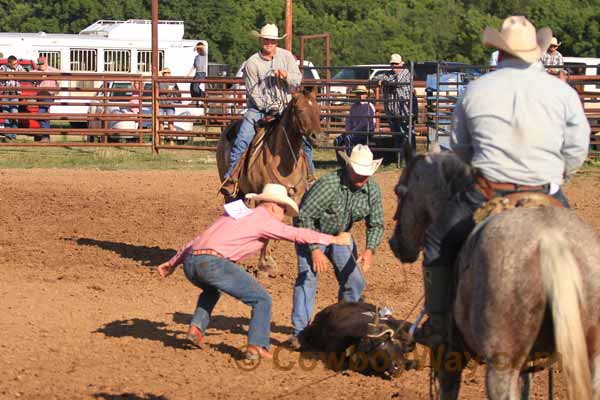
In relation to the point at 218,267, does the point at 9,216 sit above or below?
below

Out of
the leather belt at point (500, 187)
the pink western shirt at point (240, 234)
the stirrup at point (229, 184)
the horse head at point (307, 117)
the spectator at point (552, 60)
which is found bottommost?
the stirrup at point (229, 184)

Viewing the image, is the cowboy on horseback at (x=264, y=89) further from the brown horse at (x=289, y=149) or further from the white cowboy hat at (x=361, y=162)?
the white cowboy hat at (x=361, y=162)

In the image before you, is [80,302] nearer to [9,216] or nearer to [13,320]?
[13,320]

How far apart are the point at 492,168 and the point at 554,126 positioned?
1.19 feet

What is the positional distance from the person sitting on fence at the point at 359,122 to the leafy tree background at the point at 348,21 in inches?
1162

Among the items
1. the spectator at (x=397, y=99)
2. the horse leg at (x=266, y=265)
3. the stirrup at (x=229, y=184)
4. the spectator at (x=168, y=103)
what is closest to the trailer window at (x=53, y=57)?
the spectator at (x=168, y=103)

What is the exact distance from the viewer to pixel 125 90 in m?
22.5

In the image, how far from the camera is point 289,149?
11094 millimetres

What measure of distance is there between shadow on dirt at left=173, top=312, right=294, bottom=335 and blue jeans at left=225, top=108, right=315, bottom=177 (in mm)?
2950


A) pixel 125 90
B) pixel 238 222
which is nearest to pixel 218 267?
pixel 238 222

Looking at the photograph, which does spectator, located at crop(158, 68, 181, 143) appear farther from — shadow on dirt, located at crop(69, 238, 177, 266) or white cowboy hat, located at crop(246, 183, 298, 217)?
white cowboy hat, located at crop(246, 183, 298, 217)

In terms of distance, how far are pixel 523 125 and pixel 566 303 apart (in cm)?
100

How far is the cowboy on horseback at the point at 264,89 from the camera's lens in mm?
11625

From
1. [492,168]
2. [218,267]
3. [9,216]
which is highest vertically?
[492,168]
